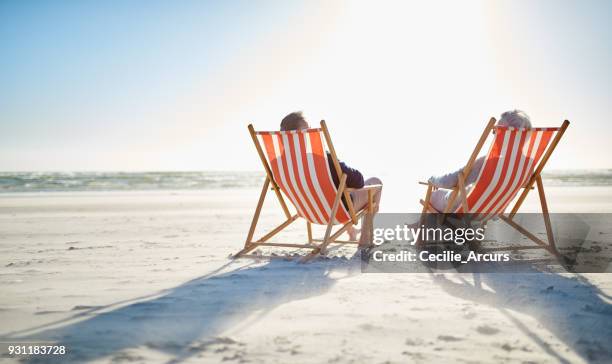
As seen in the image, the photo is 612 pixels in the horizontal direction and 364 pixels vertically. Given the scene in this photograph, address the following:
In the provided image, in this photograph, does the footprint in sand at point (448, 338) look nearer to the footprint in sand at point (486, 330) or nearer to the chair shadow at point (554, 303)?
the footprint in sand at point (486, 330)

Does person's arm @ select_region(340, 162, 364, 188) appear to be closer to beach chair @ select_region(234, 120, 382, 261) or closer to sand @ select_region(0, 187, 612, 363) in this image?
beach chair @ select_region(234, 120, 382, 261)

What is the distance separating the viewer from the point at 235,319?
6.90 feet

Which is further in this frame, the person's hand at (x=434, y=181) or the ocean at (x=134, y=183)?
the ocean at (x=134, y=183)

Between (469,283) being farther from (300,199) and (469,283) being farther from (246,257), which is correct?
(246,257)

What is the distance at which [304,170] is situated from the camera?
11.5ft

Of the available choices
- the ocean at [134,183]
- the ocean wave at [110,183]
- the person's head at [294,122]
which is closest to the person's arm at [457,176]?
the person's head at [294,122]

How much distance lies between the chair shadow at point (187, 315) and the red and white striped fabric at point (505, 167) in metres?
1.36

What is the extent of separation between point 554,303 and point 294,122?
215cm

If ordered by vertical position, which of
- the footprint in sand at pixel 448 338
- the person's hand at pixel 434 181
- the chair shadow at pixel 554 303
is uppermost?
the person's hand at pixel 434 181

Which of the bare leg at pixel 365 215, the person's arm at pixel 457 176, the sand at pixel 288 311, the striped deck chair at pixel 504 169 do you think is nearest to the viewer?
the sand at pixel 288 311

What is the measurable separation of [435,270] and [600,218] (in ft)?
14.3

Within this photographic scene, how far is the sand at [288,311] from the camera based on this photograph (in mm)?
1744

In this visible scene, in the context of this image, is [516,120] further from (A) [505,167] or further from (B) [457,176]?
(B) [457,176]

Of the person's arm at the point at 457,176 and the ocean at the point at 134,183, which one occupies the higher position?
the person's arm at the point at 457,176
